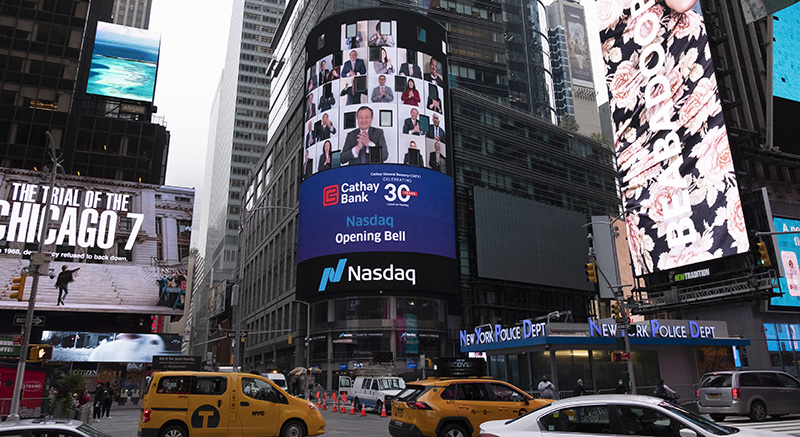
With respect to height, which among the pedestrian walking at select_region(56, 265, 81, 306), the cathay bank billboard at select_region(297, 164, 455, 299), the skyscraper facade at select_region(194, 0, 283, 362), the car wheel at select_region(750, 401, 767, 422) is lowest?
the car wheel at select_region(750, 401, 767, 422)

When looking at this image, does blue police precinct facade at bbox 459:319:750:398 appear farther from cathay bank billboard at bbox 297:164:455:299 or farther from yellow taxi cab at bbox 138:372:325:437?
cathay bank billboard at bbox 297:164:455:299

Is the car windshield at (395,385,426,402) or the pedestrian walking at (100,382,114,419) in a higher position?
the car windshield at (395,385,426,402)

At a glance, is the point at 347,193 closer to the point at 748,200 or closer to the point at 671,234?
the point at 671,234

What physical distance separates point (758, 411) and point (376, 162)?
163 ft

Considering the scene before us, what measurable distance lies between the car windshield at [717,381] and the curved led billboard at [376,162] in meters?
41.6

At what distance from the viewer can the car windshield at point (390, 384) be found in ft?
96.0

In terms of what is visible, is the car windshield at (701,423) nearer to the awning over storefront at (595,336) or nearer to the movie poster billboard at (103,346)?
the awning over storefront at (595,336)

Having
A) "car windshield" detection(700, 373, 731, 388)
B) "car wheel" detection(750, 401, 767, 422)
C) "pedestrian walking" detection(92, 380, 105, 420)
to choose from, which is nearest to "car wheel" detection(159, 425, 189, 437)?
"pedestrian walking" detection(92, 380, 105, 420)

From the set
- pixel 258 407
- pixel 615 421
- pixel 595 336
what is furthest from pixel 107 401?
pixel 615 421

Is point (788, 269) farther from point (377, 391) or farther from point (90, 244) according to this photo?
point (90, 244)

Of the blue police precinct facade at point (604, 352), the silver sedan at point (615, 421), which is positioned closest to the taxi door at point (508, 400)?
the silver sedan at point (615, 421)

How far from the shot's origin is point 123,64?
5784 centimetres

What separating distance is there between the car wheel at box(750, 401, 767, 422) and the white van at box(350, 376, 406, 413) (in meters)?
14.8

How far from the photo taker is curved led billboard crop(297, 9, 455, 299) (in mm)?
61562
